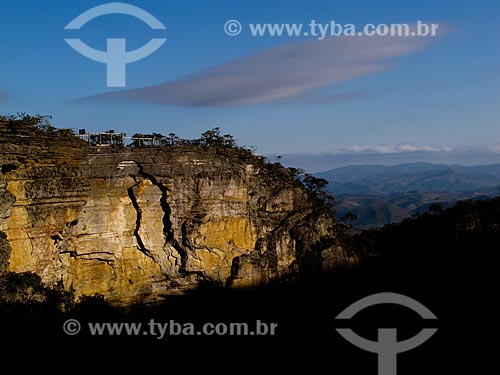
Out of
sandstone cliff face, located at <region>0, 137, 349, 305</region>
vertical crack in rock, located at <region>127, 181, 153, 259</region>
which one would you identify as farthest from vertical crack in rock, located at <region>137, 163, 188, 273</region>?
vertical crack in rock, located at <region>127, 181, 153, 259</region>

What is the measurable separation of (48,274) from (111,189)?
545 cm

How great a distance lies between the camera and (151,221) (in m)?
28.6

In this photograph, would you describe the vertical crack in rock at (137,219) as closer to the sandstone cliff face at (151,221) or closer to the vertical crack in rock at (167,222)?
the sandstone cliff face at (151,221)

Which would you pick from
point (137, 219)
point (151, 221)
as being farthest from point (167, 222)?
point (137, 219)

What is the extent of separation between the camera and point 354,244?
126 feet

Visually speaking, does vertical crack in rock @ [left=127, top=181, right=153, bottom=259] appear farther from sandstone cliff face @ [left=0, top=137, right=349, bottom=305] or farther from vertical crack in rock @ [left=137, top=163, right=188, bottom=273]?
vertical crack in rock @ [left=137, top=163, right=188, bottom=273]

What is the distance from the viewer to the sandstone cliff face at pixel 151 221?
24797 millimetres

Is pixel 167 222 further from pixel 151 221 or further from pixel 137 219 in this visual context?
pixel 137 219

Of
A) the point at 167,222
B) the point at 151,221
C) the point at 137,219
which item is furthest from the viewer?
the point at 167,222

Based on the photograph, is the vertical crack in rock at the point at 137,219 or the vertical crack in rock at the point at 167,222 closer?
the vertical crack in rock at the point at 137,219

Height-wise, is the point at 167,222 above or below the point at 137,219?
below

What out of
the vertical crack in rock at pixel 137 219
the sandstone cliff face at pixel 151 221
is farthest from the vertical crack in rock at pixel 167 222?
the vertical crack in rock at pixel 137 219

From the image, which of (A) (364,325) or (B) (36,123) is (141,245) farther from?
(A) (364,325)

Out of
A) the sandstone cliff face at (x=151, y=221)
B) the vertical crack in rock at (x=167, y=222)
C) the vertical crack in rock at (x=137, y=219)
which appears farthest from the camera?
the vertical crack in rock at (x=167, y=222)
